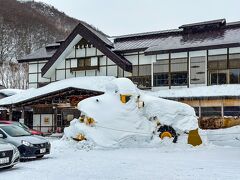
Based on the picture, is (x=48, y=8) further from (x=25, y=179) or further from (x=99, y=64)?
(x=25, y=179)

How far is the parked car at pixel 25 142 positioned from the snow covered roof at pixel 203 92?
13.9m

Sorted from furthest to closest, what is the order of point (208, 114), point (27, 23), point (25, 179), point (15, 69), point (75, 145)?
1. point (27, 23)
2. point (15, 69)
3. point (208, 114)
4. point (75, 145)
5. point (25, 179)

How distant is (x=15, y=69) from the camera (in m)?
56.2

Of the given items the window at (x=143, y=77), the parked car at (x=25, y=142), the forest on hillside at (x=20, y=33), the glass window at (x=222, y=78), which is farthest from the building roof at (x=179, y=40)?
the forest on hillside at (x=20, y=33)

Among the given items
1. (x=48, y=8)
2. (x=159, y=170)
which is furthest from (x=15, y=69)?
(x=48, y=8)

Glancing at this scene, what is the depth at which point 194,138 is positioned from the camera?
673 inches

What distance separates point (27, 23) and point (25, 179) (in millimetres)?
87307

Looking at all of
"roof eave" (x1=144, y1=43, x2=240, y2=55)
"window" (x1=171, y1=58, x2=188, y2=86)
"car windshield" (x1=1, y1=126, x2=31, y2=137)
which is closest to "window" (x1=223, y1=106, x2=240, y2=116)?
"window" (x1=171, y1=58, x2=188, y2=86)

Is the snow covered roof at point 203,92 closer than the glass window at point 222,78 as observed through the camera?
Yes

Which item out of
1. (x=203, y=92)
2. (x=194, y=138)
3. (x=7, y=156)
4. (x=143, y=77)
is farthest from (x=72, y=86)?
(x=7, y=156)

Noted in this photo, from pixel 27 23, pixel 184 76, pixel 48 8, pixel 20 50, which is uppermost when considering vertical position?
pixel 48 8

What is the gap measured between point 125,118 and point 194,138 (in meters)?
3.47

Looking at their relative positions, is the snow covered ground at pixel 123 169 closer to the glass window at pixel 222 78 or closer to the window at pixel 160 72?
the glass window at pixel 222 78

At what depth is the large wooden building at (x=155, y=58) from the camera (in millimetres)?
25625
